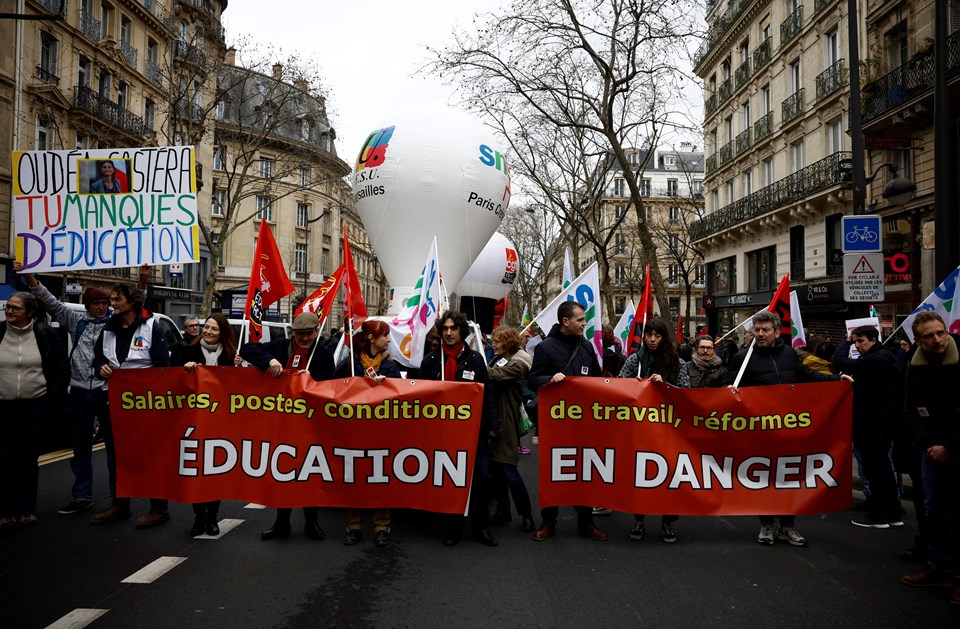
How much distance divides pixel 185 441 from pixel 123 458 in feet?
1.90

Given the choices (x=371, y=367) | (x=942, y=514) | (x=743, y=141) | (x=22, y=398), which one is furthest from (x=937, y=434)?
(x=743, y=141)

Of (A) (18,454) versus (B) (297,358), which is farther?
(B) (297,358)

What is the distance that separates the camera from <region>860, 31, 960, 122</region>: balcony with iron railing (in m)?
16.1

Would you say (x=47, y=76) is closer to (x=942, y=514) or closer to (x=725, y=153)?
(x=725, y=153)

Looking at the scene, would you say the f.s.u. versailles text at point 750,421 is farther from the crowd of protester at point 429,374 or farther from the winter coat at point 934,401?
the winter coat at point 934,401

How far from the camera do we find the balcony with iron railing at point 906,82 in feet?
52.7

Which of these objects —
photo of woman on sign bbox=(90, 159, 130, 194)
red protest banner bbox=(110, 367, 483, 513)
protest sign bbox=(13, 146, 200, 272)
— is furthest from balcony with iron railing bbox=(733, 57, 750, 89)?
red protest banner bbox=(110, 367, 483, 513)

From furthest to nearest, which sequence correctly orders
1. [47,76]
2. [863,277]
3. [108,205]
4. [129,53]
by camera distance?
[129,53], [47,76], [863,277], [108,205]

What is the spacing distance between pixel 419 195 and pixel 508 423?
709 centimetres

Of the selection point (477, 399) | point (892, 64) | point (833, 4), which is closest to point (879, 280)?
point (477, 399)

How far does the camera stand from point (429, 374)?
5.77m

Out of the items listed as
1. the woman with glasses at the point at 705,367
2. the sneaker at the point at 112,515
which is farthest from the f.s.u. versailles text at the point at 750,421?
the sneaker at the point at 112,515

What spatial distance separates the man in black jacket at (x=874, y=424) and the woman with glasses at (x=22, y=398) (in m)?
6.98

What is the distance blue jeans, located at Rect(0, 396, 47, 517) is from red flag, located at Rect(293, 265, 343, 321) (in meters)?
2.50
